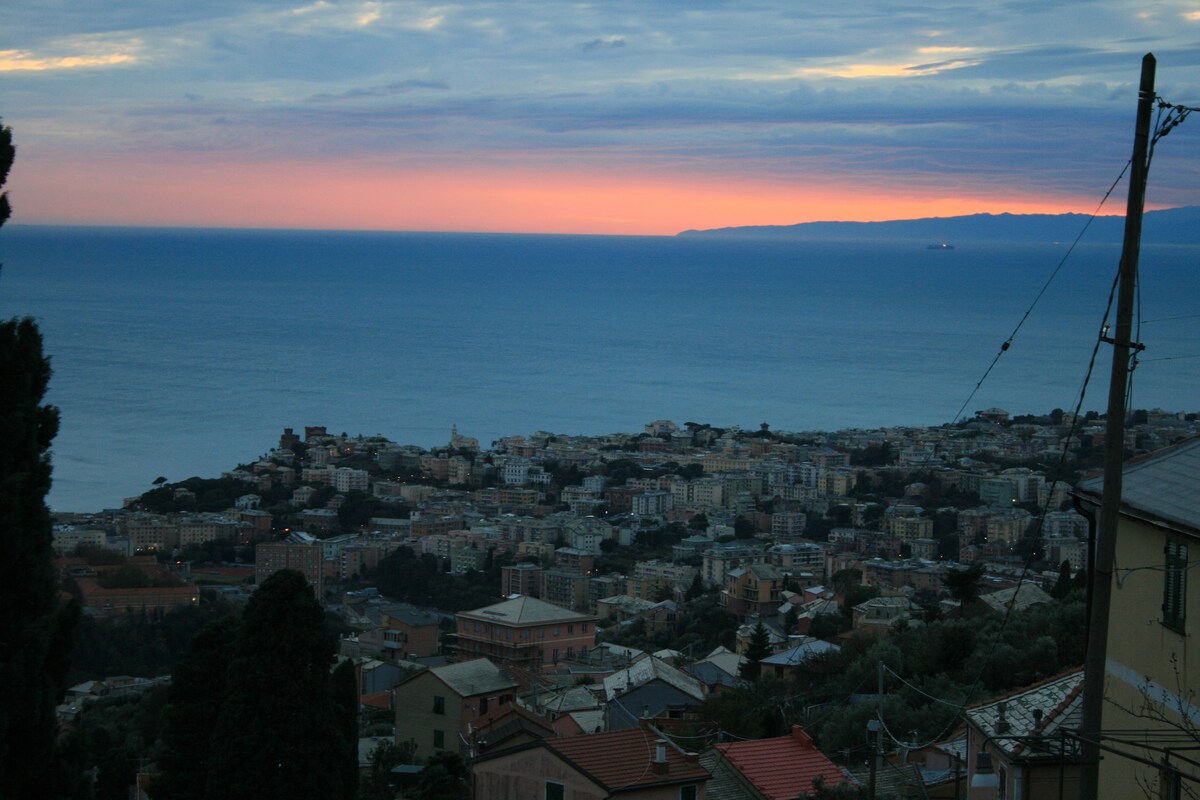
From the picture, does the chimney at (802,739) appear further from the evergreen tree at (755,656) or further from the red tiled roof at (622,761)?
the evergreen tree at (755,656)

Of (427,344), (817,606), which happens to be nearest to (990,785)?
(817,606)

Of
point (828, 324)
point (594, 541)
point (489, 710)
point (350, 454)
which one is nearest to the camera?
point (489, 710)

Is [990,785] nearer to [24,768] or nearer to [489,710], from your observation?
[24,768]

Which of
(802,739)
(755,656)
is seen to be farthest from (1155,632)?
(755,656)

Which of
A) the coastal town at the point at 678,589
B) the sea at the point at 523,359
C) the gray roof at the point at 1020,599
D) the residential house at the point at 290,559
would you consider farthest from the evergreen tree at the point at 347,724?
the residential house at the point at 290,559

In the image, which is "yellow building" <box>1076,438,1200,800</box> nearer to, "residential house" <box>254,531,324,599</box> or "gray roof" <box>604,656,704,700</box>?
"gray roof" <box>604,656,704,700</box>

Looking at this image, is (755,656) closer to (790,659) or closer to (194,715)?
(790,659)

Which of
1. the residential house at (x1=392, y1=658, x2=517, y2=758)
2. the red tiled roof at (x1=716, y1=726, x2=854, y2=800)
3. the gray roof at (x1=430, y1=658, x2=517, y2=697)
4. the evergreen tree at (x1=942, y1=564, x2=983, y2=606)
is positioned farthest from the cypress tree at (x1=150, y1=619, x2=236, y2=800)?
the evergreen tree at (x1=942, y1=564, x2=983, y2=606)
